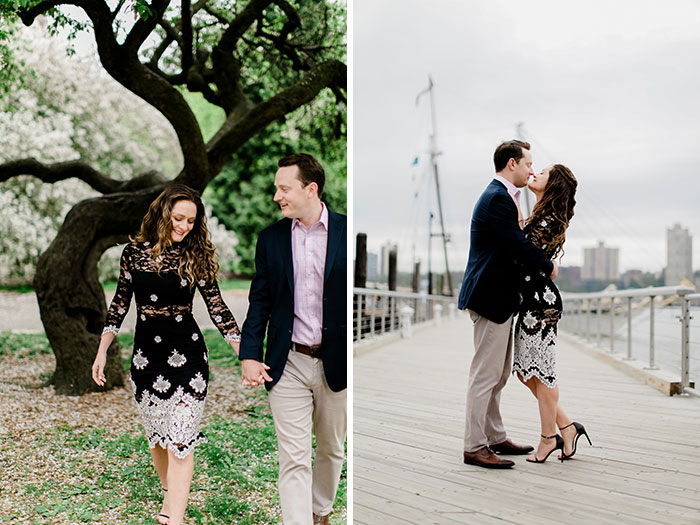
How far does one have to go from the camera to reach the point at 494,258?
2.90m

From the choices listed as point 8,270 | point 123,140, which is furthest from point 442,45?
point 8,270

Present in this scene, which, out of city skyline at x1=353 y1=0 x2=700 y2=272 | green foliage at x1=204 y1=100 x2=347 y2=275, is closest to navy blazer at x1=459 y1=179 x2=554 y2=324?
green foliage at x1=204 y1=100 x2=347 y2=275

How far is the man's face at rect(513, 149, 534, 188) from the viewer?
291 centimetres

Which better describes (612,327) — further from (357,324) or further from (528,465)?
(528,465)

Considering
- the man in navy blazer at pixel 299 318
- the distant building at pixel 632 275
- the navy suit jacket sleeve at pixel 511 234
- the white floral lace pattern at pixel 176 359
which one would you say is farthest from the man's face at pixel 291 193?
the distant building at pixel 632 275

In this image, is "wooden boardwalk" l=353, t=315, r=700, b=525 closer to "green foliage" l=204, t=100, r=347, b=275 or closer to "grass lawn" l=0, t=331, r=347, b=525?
"grass lawn" l=0, t=331, r=347, b=525

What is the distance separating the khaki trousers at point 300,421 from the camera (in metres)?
2.22

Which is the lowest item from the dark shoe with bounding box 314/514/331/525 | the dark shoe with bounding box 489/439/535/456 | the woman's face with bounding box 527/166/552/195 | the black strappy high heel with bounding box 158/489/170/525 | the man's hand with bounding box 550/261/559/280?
the black strappy high heel with bounding box 158/489/170/525

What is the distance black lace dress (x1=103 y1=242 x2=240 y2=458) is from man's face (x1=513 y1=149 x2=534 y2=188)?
1.38m

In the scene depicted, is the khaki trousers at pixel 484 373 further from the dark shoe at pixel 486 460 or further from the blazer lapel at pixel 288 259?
the blazer lapel at pixel 288 259

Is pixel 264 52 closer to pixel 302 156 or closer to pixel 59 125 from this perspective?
pixel 59 125

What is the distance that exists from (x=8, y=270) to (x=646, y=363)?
17.2ft

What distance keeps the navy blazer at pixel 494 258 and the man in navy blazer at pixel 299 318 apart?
0.82 m

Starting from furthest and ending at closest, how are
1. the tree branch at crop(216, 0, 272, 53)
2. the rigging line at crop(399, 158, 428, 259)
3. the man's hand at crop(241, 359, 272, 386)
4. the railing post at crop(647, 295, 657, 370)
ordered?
the rigging line at crop(399, 158, 428, 259)
the railing post at crop(647, 295, 657, 370)
the tree branch at crop(216, 0, 272, 53)
the man's hand at crop(241, 359, 272, 386)
